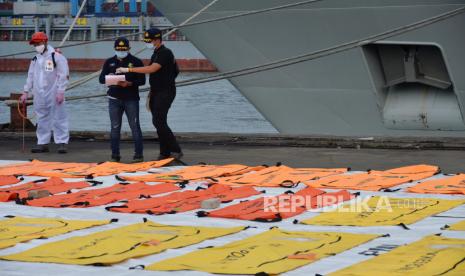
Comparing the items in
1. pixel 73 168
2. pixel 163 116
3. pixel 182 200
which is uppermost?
pixel 163 116

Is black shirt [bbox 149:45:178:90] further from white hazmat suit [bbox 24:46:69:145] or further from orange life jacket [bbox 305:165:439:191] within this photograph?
orange life jacket [bbox 305:165:439:191]

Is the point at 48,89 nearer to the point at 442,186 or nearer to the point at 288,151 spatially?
the point at 288,151

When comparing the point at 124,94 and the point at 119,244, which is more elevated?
the point at 124,94

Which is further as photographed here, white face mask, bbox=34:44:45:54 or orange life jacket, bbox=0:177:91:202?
white face mask, bbox=34:44:45:54

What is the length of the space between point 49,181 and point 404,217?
3.68 m

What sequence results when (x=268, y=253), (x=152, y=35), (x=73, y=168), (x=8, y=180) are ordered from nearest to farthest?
1. (x=268, y=253)
2. (x=8, y=180)
3. (x=73, y=168)
4. (x=152, y=35)

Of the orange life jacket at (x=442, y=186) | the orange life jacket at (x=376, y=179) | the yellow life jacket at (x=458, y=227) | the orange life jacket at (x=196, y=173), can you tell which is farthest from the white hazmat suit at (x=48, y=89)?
the yellow life jacket at (x=458, y=227)

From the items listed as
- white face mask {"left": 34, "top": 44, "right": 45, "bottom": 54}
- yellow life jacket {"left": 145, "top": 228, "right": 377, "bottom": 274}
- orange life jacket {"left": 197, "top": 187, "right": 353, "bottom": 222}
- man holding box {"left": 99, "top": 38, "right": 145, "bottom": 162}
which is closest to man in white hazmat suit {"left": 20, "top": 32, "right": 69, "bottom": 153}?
white face mask {"left": 34, "top": 44, "right": 45, "bottom": 54}

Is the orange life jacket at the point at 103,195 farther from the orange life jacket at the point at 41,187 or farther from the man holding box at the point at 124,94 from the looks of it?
the man holding box at the point at 124,94

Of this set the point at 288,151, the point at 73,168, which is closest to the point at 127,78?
the point at 73,168

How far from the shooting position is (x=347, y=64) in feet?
→ 57.6

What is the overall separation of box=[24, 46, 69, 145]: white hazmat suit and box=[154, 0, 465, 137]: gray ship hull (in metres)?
4.27

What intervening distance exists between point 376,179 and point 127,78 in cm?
346

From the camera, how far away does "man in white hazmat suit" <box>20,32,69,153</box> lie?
14.2 m
